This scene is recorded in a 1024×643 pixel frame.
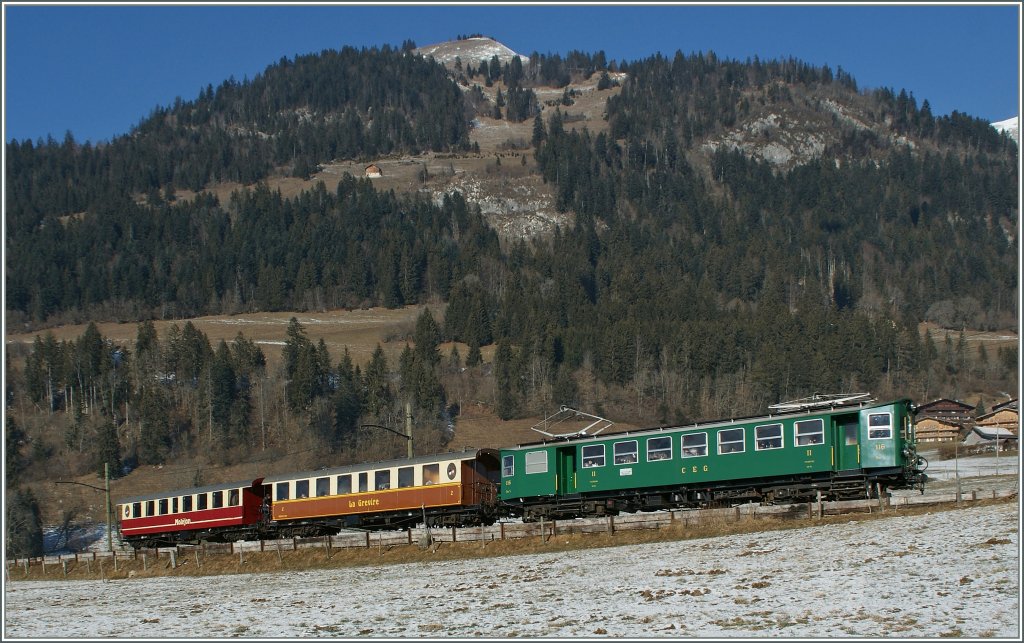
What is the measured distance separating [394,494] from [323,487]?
5.21 m

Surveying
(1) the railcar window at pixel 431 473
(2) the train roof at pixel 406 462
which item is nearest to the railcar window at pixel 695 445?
(2) the train roof at pixel 406 462

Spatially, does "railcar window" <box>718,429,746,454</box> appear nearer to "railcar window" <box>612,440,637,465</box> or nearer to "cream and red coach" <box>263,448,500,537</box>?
"railcar window" <box>612,440,637,465</box>

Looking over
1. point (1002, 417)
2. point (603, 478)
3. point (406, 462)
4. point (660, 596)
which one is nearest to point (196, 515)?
point (406, 462)

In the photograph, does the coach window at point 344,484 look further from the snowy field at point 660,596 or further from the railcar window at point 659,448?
the railcar window at point 659,448

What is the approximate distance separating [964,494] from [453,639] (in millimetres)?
23337

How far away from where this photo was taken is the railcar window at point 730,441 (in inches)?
1681

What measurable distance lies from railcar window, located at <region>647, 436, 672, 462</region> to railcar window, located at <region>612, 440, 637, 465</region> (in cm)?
68

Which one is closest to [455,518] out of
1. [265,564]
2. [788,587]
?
[265,564]

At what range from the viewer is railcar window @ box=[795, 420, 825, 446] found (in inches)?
1610

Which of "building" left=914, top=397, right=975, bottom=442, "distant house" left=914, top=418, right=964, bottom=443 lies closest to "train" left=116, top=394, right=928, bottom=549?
"building" left=914, top=397, right=975, bottom=442

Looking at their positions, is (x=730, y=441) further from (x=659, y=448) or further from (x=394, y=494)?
(x=394, y=494)

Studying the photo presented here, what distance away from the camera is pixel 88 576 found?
178 feet

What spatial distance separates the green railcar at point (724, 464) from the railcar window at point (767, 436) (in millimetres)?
38

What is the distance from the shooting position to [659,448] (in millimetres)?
45031
